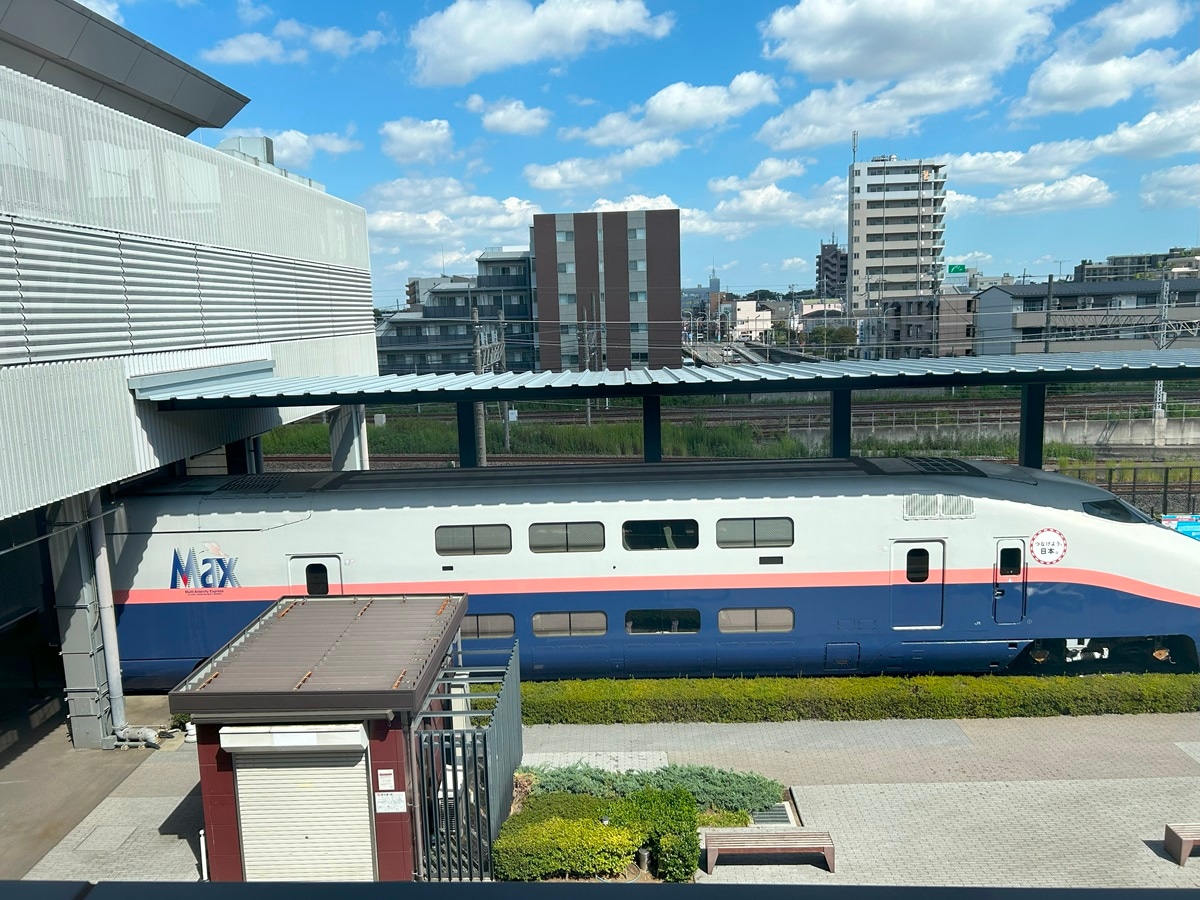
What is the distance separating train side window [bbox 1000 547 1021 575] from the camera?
1584cm

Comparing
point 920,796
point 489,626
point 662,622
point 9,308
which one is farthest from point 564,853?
point 9,308

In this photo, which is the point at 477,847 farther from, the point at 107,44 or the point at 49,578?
the point at 107,44

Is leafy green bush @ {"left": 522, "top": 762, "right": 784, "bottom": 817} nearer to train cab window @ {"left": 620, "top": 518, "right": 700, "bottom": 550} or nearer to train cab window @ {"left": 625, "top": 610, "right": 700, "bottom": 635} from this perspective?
train cab window @ {"left": 625, "top": 610, "right": 700, "bottom": 635}

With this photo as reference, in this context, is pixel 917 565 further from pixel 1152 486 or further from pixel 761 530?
pixel 1152 486

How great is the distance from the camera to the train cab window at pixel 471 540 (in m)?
16.3

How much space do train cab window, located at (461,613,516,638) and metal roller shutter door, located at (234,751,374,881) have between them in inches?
225

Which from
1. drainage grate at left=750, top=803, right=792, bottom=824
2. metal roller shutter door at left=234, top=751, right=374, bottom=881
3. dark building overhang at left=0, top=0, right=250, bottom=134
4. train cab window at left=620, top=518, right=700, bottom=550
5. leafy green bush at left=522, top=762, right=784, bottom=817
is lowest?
drainage grate at left=750, top=803, right=792, bottom=824

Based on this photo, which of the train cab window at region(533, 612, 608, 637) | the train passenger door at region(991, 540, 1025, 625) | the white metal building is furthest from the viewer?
the train cab window at region(533, 612, 608, 637)

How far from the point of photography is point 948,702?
51.1 ft

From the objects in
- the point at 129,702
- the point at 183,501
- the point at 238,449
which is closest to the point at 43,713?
the point at 129,702

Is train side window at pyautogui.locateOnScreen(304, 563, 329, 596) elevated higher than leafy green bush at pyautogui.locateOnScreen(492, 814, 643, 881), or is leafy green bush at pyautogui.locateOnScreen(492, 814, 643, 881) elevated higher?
train side window at pyautogui.locateOnScreen(304, 563, 329, 596)

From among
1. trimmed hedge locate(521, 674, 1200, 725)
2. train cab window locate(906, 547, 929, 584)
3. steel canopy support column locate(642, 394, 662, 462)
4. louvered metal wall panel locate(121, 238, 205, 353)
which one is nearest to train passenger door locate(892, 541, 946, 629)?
train cab window locate(906, 547, 929, 584)

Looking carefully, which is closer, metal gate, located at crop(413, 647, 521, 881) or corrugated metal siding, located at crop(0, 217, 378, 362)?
metal gate, located at crop(413, 647, 521, 881)

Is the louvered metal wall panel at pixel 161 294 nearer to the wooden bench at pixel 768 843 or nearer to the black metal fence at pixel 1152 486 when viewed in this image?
the wooden bench at pixel 768 843
